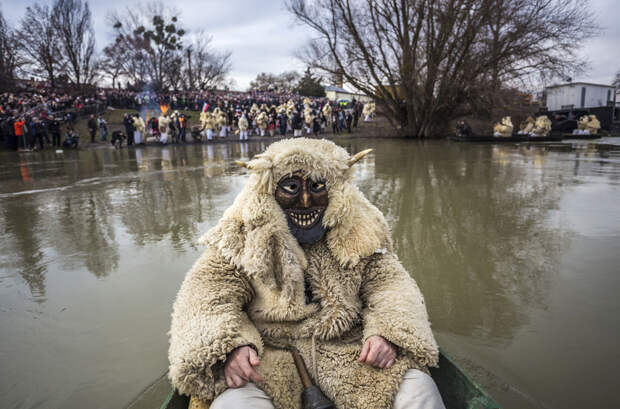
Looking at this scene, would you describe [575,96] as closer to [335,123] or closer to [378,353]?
[335,123]

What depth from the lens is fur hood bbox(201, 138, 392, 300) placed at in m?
1.70

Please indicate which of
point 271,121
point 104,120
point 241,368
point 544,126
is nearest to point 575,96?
point 544,126

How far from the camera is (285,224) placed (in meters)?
1.77

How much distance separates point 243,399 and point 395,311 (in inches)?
29.1

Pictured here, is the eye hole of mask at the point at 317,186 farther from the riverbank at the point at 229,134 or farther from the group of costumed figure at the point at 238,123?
the riverbank at the point at 229,134

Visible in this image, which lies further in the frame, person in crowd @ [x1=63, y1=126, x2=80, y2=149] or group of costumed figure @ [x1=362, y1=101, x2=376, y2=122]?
group of costumed figure @ [x1=362, y1=101, x2=376, y2=122]

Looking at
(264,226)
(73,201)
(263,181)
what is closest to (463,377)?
(264,226)

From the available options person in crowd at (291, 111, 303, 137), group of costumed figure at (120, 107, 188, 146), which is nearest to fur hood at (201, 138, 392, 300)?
group of costumed figure at (120, 107, 188, 146)

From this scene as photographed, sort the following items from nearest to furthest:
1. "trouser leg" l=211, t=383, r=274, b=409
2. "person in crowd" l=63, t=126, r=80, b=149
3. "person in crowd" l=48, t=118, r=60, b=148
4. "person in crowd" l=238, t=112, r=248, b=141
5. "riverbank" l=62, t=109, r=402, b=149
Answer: "trouser leg" l=211, t=383, r=274, b=409 → "person in crowd" l=63, t=126, r=80, b=149 → "person in crowd" l=48, t=118, r=60, b=148 → "riverbank" l=62, t=109, r=402, b=149 → "person in crowd" l=238, t=112, r=248, b=141

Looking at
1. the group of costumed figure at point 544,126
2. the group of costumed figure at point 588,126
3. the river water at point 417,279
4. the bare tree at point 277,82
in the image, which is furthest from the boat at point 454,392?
the bare tree at point 277,82

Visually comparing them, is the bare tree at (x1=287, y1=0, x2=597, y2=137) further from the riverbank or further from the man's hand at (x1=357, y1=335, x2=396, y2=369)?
the man's hand at (x1=357, y1=335, x2=396, y2=369)

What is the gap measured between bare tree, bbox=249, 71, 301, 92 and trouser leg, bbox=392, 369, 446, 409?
60725 millimetres

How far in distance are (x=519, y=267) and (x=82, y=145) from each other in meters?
22.6

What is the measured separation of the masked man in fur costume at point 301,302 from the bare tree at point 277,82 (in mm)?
60239
